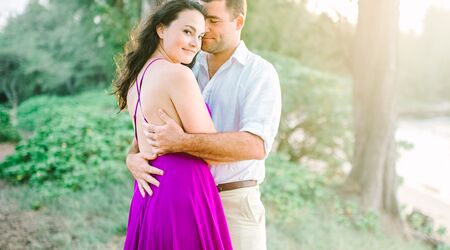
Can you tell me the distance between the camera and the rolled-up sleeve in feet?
6.30

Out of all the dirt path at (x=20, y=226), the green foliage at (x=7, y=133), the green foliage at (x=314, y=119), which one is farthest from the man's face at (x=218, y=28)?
the green foliage at (x=314, y=119)

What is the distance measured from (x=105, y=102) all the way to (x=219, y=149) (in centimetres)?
906

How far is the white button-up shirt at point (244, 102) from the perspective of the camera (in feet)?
6.40

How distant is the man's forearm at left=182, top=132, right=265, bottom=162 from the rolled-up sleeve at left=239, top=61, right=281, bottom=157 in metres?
0.04

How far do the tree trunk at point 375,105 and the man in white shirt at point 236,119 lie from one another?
3.51 m

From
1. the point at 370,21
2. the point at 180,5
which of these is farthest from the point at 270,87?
the point at 370,21

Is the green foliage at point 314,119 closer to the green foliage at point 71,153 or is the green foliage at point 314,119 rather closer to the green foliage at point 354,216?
the green foliage at point 354,216

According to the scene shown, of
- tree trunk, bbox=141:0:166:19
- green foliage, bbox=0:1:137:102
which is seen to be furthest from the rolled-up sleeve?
green foliage, bbox=0:1:137:102

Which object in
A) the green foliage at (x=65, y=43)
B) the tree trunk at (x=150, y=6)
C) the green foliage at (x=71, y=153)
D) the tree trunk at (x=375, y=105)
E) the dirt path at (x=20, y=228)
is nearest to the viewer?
the tree trunk at (x=150, y=6)

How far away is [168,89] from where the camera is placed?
5.66 feet

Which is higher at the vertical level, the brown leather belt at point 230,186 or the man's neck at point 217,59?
the man's neck at point 217,59

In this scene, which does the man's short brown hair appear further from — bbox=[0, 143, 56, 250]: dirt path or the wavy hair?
bbox=[0, 143, 56, 250]: dirt path

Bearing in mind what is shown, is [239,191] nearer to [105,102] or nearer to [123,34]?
[105,102]

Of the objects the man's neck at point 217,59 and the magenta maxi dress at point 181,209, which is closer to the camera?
the magenta maxi dress at point 181,209
